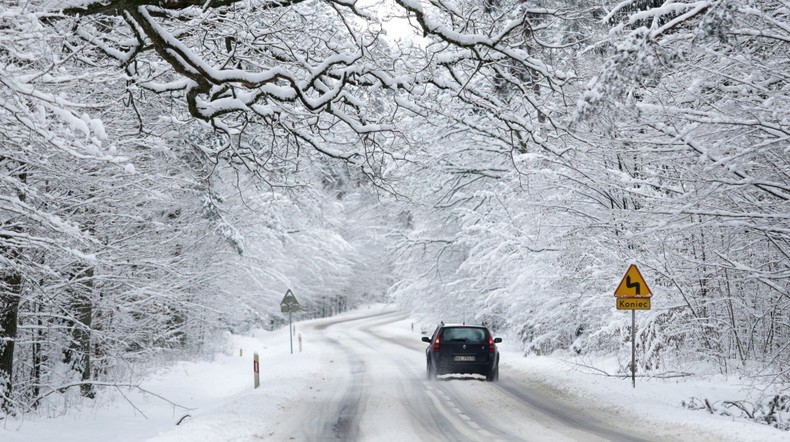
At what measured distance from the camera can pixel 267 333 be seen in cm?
5750

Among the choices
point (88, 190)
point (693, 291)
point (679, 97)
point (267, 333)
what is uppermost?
point (679, 97)

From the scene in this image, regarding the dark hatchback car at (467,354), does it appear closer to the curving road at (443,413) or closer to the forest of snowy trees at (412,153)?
the curving road at (443,413)

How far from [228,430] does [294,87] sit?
18.3 feet

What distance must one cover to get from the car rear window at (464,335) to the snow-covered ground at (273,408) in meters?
1.35

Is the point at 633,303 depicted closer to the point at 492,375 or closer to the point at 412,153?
the point at 492,375

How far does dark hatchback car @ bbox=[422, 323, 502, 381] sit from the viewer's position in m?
20.1

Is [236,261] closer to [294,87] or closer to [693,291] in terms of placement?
[693,291]

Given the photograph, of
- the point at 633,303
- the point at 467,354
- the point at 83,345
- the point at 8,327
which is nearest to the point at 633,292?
the point at 633,303

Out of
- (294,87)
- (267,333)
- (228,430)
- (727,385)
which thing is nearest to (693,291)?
(727,385)

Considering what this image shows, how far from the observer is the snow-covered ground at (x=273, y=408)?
10859 mm

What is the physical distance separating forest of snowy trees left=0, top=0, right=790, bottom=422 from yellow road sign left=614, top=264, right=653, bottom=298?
2.19ft

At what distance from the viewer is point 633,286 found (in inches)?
610

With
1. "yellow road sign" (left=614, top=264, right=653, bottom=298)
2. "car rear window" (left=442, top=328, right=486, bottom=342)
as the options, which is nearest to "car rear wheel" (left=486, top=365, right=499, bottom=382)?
"car rear window" (left=442, top=328, right=486, bottom=342)

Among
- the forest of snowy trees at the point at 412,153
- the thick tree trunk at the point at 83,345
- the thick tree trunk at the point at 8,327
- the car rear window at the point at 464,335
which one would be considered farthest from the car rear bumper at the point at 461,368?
the thick tree trunk at the point at 8,327
